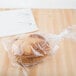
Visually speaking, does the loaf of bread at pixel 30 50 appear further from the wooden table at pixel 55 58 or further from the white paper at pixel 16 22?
the white paper at pixel 16 22

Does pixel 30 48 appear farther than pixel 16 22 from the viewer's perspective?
No

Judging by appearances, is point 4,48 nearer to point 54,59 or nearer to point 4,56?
point 4,56

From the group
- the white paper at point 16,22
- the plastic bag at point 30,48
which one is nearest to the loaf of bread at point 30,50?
the plastic bag at point 30,48

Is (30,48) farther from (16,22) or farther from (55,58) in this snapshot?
(16,22)

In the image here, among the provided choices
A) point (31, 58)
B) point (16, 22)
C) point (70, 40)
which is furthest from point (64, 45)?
point (16, 22)

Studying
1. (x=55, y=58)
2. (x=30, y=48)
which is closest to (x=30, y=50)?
(x=30, y=48)
